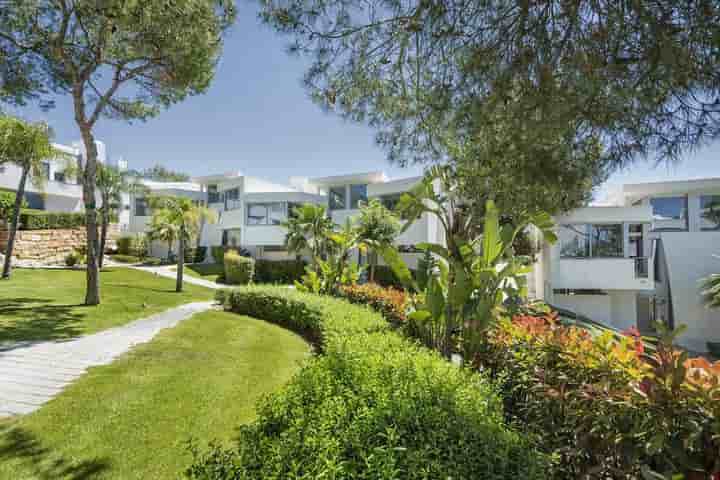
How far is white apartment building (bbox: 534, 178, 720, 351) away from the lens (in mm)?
19297

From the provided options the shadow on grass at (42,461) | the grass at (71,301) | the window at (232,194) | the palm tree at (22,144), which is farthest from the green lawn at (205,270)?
the shadow on grass at (42,461)

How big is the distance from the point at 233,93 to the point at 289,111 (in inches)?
211

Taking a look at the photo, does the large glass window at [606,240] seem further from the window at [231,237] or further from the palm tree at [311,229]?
the window at [231,237]

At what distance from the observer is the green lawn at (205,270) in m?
25.4

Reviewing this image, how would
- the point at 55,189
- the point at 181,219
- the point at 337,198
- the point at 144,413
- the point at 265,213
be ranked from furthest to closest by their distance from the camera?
the point at 55,189 < the point at 265,213 < the point at 337,198 < the point at 181,219 < the point at 144,413

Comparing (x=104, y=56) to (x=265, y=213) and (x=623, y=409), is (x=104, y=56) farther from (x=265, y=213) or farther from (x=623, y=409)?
(x=265, y=213)

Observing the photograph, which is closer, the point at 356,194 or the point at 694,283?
the point at 694,283

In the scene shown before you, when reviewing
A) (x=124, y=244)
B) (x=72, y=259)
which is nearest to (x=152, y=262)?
(x=124, y=244)

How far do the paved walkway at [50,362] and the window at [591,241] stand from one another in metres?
19.9

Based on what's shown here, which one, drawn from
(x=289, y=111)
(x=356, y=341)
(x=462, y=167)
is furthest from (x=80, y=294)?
(x=462, y=167)

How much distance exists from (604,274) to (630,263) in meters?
1.32

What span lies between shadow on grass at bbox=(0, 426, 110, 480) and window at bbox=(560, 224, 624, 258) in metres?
21.4

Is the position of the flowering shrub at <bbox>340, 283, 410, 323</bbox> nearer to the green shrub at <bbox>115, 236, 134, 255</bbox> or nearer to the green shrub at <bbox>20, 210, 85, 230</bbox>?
the green shrub at <bbox>115, 236, 134, 255</bbox>

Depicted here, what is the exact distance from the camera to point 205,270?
89.8 feet
